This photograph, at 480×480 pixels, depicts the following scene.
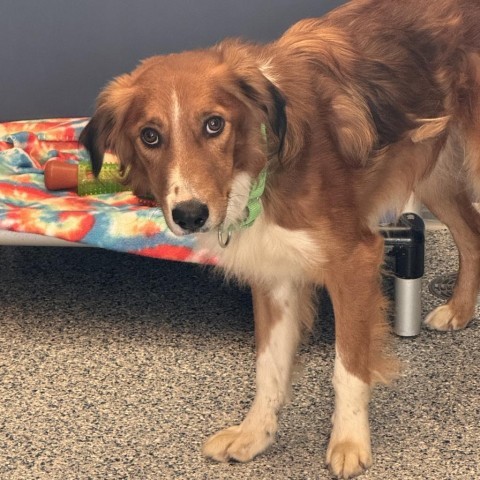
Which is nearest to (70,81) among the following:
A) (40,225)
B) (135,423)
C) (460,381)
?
(40,225)

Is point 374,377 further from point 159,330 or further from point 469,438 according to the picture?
point 159,330

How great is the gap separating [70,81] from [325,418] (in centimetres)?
186

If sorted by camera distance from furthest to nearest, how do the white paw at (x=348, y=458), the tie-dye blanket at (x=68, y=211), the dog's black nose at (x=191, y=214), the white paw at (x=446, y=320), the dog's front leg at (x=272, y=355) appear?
the white paw at (x=446, y=320) < the tie-dye blanket at (x=68, y=211) < the dog's front leg at (x=272, y=355) < the white paw at (x=348, y=458) < the dog's black nose at (x=191, y=214)

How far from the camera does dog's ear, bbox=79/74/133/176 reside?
1.83 meters

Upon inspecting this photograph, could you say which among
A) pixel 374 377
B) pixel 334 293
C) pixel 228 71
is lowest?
pixel 374 377

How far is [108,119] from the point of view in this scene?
1.86m

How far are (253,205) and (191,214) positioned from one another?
23 centimetres

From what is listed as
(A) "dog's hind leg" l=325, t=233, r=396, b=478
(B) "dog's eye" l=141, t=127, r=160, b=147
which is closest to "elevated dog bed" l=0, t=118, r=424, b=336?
(A) "dog's hind leg" l=325, t=233, r=396, b=478

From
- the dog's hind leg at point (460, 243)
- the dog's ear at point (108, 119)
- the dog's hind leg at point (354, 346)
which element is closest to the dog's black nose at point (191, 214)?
the dog's ear at point (108, 119)

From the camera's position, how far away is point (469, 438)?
205 centimetres

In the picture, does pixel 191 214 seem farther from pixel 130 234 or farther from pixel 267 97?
Answer: pixel 130 234

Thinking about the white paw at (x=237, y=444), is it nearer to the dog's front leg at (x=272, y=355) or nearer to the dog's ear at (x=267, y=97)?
the dog's front leg at (x=272, y=355)

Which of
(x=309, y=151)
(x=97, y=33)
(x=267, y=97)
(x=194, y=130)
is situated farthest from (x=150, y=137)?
(x=97, y=33)

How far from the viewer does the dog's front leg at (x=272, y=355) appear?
206cm
